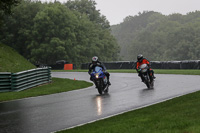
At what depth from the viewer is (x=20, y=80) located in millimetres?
18656

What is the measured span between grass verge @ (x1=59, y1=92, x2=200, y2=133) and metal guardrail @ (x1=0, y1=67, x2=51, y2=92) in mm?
10614

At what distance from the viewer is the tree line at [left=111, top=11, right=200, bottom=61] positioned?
97.5m

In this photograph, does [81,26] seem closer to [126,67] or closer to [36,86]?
[126,67]

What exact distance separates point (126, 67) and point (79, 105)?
32.7 m

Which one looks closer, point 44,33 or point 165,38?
point 44,33

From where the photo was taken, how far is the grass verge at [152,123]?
6.47m

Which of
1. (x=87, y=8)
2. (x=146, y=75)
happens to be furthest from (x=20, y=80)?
(x=87, y=8)

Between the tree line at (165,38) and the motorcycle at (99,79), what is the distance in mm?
81432

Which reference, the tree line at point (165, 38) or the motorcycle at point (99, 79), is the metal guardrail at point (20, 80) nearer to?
the motorcycle at point (99, 79)

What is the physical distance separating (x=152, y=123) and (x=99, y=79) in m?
7.99

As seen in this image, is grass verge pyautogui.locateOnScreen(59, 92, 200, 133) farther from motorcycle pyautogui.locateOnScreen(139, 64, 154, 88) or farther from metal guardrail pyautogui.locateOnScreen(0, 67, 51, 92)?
metal guardrail pyautogui.locateOnScreen(0, 67, 51, 92)

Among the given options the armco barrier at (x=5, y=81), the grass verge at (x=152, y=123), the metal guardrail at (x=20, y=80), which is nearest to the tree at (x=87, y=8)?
the metal guardrail at (x=20, y=80)

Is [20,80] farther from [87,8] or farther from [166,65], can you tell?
[87,8]

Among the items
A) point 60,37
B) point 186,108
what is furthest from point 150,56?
point 186,108
